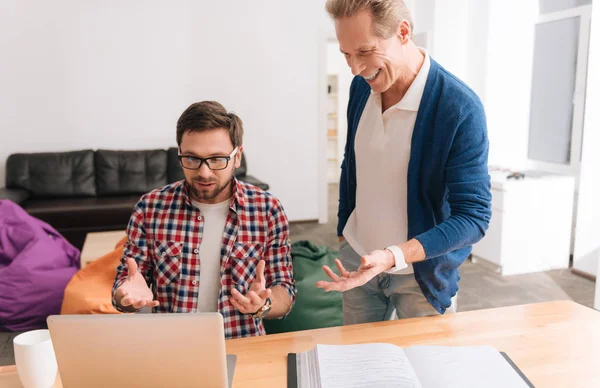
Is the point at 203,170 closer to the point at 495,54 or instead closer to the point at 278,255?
the point at 278,255

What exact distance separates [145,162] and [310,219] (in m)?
1.94

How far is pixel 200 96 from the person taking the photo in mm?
5332

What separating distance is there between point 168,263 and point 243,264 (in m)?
0.23

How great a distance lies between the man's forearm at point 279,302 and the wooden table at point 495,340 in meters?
0.17

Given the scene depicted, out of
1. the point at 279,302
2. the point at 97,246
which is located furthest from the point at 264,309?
the point at 97,246

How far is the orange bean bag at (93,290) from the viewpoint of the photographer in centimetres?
253

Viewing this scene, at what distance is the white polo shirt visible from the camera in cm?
138

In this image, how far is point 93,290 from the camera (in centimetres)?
259

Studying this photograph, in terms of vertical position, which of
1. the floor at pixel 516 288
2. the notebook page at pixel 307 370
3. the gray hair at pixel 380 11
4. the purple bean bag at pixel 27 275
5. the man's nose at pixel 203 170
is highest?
the gray hair at pixel 380 11

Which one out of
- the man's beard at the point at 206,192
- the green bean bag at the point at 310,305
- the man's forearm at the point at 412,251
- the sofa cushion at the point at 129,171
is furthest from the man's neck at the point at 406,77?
the sofa cushion at the point at 129,171

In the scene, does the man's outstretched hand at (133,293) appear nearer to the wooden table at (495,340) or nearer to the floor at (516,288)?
the wooden table at (495,340)

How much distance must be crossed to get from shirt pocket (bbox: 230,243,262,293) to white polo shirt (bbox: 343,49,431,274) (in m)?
0.32

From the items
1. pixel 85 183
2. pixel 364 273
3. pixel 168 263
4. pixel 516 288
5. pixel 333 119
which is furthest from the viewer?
pixel 333 119

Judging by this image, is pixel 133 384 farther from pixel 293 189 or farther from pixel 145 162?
pixel 293 189
